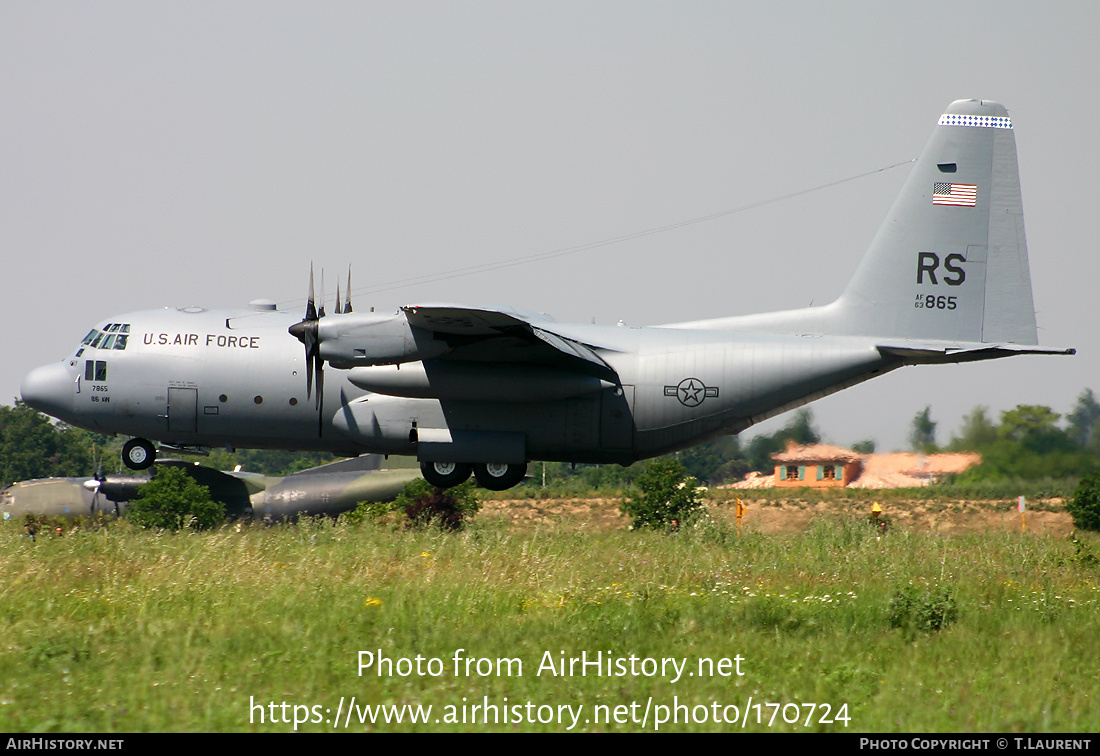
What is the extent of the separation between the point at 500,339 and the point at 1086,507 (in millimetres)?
20728

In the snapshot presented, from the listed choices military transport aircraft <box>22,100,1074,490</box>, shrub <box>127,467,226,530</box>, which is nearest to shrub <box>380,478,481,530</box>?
shrub <box>127,467,226,530</box>

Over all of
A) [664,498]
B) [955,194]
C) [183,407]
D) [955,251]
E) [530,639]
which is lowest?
[530,639]

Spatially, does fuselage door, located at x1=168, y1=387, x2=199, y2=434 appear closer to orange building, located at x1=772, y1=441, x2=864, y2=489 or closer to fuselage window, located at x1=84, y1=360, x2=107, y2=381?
fuselage window, located at x1=84, y1=360, x2=107, y2=381

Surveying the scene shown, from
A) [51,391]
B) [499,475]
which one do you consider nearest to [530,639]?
[499,475]

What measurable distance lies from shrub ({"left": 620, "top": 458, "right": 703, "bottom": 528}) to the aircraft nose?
17650 mm

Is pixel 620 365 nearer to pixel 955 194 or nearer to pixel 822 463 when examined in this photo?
pixel 955 194

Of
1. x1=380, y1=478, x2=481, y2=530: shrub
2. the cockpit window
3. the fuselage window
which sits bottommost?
x1=380, y1=478, x2=481, y2=530: shrub

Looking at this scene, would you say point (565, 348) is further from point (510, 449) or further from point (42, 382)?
point (42, 382)

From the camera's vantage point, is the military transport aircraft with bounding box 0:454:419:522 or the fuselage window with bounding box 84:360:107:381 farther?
the military transport aircraft with bounding box 0:454:419:522

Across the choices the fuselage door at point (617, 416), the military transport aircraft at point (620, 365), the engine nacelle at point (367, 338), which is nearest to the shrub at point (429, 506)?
the military transport aircraft at point (620, 365)

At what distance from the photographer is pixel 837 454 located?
29797 millimetres

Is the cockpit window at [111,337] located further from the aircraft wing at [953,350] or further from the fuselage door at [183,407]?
the aircraft wing at [953,350]

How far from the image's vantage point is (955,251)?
22422mm

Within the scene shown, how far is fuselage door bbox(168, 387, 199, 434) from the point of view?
22.5m
